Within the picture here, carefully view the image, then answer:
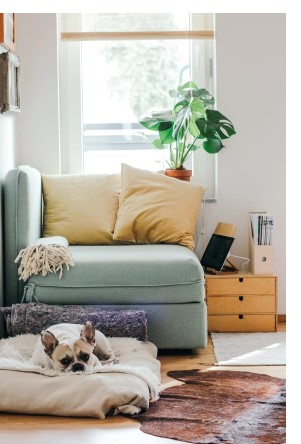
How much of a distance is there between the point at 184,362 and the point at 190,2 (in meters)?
2.97

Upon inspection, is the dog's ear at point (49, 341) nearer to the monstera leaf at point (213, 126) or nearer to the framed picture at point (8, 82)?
the framed picture at point (8, 82)

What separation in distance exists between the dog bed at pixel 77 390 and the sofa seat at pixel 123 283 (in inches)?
24.2

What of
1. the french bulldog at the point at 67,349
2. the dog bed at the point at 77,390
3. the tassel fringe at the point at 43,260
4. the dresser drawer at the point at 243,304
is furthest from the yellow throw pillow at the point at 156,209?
the dog bed at the point at 77,390

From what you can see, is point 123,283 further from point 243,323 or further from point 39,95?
point 39,95

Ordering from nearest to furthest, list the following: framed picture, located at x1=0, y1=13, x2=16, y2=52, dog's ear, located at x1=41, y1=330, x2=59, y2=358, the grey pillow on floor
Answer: dog's ear, located at x1=41, y1=330, x2=59, y2=358
the grey pillow on floor
framed picture, located at x1=0, y1=13, x2=16, y2=52

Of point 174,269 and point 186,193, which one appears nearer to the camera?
point 174,269

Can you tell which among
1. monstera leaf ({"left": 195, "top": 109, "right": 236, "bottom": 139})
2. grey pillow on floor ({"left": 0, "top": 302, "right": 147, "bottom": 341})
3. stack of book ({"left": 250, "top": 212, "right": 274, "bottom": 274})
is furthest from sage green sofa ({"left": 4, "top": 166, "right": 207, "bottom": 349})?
monstera leaf ({"left": 195, "top": 109, "right": 236, "bottom": 139})

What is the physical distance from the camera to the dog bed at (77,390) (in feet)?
8.72

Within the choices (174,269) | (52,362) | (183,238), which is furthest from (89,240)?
(52,362)

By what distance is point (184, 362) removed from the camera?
351 cm

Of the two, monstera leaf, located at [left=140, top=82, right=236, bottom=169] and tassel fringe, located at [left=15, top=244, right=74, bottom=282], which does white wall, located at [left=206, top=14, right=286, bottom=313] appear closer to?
monstera leaf, located at [left=140, top=82, right=236, bottom=169]

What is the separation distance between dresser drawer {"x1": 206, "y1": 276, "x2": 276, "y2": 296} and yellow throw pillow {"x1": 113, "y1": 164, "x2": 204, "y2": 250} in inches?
9.8

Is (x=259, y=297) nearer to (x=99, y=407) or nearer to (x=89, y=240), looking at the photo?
(x=89, y=240)

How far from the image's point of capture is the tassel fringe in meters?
3.54
